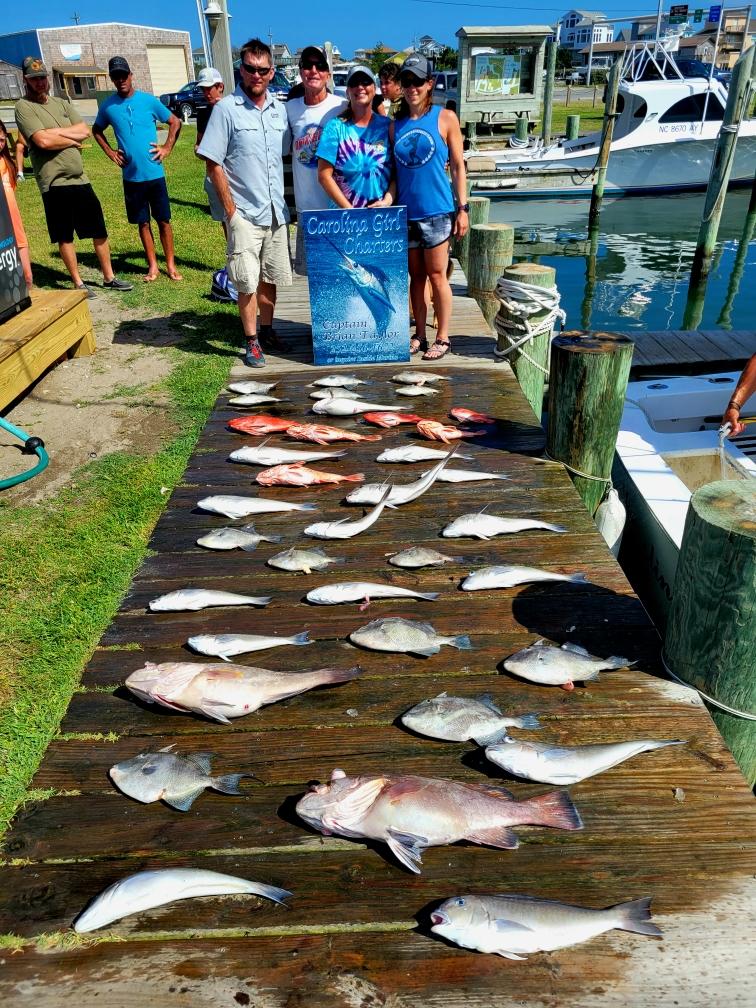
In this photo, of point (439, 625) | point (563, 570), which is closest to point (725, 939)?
point (439, 625)

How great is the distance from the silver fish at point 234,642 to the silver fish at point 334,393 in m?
2.64

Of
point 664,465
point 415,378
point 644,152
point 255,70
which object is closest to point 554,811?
point 664,465

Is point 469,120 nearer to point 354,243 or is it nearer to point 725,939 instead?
point 354,243

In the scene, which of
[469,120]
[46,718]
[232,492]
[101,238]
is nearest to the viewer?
[46,718]

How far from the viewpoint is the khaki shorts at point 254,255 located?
559 centimetres

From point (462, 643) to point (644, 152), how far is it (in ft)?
75.9

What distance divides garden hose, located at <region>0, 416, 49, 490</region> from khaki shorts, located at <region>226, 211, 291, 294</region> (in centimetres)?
204

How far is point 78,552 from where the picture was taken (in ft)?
15.2

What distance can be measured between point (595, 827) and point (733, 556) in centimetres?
100

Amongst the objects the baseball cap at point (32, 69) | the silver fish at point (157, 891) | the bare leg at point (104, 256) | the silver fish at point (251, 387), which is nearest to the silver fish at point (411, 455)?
the silver fish at point (251, 387)

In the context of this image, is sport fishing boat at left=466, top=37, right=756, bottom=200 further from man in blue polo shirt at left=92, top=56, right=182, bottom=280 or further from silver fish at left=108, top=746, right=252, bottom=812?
silver fish at left=108, top=746, right=252, bottom=812

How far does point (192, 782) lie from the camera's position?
232cm

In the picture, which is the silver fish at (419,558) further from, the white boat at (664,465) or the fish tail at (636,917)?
the fish tail at (636,917)

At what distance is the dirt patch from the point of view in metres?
5.78
